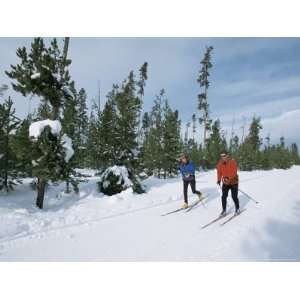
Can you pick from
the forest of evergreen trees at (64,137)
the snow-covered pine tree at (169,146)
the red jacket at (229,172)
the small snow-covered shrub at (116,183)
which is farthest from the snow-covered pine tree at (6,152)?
the snow-covered pine tree at (169,146)

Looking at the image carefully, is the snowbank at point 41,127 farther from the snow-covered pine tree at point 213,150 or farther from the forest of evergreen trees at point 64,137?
the snow-covered pine tree at point 213,150

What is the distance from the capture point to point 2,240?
6984mm

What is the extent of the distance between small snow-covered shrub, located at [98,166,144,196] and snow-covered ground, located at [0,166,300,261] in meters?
2.39

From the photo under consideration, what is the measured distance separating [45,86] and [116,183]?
259 inches

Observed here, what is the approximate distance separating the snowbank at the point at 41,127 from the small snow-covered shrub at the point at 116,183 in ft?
14.1

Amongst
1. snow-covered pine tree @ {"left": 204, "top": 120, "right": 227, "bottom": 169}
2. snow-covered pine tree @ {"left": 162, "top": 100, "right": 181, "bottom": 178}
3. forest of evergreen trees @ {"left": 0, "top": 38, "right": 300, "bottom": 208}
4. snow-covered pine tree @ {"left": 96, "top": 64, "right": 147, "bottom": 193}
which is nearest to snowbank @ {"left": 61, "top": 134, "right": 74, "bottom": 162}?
forest of evergreen trees @ {"left": 0, "top": 38, "right": 300, "bottom": 208}

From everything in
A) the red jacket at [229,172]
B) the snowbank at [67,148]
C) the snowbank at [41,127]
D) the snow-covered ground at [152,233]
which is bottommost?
the snow-covered ground at [152,233]

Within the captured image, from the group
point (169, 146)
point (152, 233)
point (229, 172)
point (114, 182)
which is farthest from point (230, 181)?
point (169, 146)

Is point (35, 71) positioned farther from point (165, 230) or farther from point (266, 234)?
point (266, 234)

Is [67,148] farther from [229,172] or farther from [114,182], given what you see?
[229,172]

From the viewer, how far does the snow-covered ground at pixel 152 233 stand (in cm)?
588

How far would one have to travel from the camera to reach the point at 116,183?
1473cm

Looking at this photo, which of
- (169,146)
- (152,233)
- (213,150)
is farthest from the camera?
(213,150)

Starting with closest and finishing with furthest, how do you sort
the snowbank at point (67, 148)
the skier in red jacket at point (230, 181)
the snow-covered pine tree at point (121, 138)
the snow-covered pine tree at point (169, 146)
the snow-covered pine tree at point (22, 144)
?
the skier in red jacket at point (230, 181) → the snow-covered pine tree at point (22, 144) → the snowbank at point (67, 148) → the snow-covered pine tree at point (121, 138) → the snow-covered pine tree at point (169, 146)
